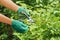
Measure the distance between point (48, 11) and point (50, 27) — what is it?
1.41ft

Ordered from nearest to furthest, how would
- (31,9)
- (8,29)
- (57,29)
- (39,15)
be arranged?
(57,29)
(39,15)
(31,9)
(8,29)

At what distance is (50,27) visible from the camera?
328 centimetres

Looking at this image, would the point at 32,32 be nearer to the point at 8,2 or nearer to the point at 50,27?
the point at 50,27

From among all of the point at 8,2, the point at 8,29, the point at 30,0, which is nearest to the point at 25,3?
the point at 30,0

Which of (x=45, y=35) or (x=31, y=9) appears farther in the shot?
(x=31, y=9)

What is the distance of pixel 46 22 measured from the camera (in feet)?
11.0

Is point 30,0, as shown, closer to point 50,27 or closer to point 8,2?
point 50,27

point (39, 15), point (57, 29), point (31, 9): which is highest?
point (31, 9)

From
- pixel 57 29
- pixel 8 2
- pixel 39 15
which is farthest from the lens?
pixel 39 15

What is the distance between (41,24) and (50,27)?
160 millimetres

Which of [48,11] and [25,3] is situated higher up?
[25,3]

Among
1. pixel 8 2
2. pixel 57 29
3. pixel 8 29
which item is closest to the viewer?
pixel 8 2

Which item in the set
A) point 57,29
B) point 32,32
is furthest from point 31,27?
point 57,29

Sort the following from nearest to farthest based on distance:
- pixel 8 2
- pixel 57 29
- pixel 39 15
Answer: pixel 8 2, pixel 57 29, pixel 39 15
